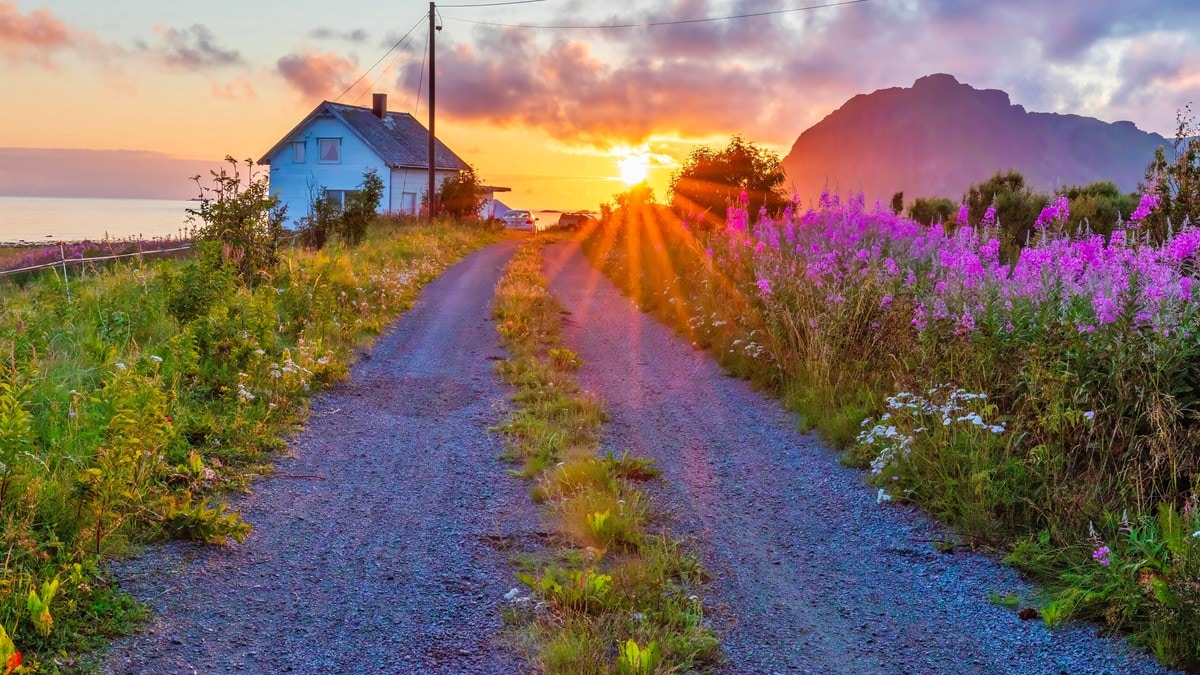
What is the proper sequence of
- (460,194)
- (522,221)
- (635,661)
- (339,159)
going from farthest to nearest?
1. (522,221)
2. (339,159)
3. (460,194)
4. (635,661)

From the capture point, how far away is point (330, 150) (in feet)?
139

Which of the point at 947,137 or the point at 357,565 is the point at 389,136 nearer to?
the point at 357,565

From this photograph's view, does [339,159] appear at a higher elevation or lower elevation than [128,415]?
higher

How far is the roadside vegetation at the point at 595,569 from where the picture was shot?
362 cm

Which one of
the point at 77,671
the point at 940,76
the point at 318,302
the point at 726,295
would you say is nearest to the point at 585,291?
the point at 726,295

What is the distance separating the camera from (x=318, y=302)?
36.7ft

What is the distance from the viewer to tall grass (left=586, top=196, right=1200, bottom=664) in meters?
4.10

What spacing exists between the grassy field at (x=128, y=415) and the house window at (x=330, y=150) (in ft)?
106

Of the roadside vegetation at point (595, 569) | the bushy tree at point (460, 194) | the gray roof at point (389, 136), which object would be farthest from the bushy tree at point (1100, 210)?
the gray roof at point (389, 136)

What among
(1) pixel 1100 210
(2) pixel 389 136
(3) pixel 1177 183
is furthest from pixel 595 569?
(2) pixel 389 136

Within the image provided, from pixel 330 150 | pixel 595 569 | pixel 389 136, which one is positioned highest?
pixel 389 136

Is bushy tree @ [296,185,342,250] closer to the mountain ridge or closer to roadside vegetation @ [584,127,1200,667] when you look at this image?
roadside vegetation @ [584,127,1200,667]

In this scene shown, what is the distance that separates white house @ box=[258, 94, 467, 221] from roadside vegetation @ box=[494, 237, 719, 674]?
36.0 m

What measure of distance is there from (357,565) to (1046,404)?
4356 millimetres
